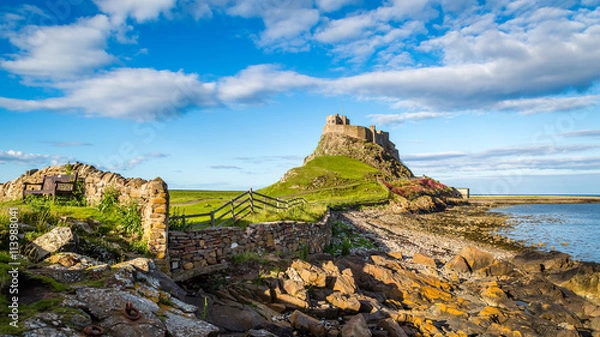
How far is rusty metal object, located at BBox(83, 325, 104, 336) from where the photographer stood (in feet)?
16.9

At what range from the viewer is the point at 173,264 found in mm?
12836

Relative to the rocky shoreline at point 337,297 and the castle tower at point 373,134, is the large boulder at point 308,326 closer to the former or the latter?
the rocky shoreline at point 337,297

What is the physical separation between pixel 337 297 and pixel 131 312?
25.4 feet

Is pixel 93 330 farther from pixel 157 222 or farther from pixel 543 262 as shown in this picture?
pixel 543 262

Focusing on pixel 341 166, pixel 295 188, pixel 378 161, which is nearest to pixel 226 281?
pixel 295 188

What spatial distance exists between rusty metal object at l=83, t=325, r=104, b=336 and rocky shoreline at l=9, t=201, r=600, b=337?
6.2 inches

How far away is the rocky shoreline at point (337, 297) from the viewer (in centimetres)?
621

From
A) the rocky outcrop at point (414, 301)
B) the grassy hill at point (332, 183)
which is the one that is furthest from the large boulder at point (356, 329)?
the grassy hill at point (332, 183)

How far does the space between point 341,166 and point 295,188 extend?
65.1ft

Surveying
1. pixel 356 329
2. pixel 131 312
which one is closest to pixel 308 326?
pixel 356 329

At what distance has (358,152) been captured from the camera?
9325cm

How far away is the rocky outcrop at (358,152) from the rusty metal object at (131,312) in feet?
275

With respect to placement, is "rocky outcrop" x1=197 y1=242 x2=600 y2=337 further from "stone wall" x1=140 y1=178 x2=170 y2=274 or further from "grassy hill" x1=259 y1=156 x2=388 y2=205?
"grassy hill" x1=259 y1=156 x2=388 y2=205

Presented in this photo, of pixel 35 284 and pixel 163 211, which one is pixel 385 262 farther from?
pixel 35 284
